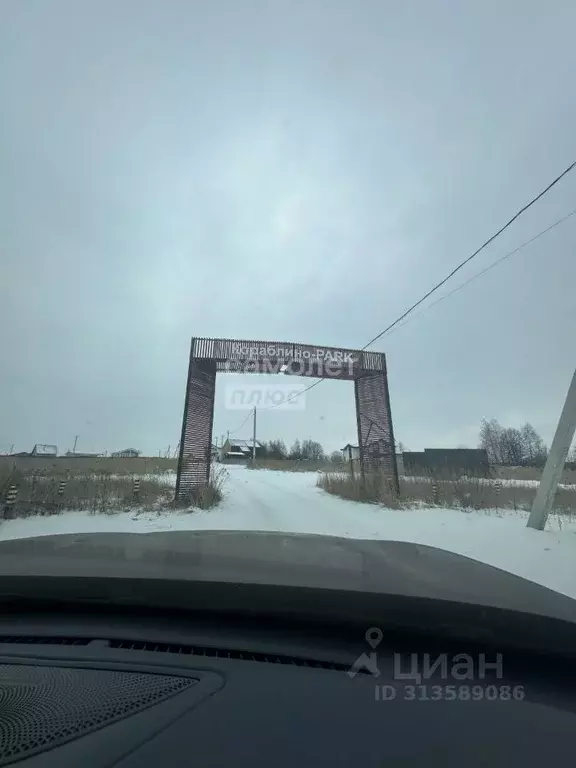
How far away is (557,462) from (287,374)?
8653 mm

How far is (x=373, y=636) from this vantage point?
1.62 m

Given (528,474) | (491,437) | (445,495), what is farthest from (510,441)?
(445,495)

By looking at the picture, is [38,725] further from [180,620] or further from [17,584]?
[17,584]

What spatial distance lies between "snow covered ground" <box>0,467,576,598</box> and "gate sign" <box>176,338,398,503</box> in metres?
2.32

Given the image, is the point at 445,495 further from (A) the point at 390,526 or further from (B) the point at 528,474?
(B) the point at 528,474

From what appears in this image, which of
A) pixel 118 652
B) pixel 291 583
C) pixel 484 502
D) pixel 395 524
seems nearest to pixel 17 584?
pixel 118 652

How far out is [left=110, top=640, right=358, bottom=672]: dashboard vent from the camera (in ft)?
4.80

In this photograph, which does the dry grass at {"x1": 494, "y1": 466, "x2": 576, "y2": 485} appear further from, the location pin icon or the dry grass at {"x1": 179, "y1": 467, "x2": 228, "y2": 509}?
the location pin icon

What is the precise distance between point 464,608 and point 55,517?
32.2 feet

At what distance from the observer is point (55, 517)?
30.3 ft

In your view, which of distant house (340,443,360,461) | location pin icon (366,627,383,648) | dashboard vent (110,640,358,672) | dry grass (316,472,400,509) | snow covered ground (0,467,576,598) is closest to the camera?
dashboard vent (110,640,358,672)

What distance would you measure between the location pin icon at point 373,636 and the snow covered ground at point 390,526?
14.0 ft

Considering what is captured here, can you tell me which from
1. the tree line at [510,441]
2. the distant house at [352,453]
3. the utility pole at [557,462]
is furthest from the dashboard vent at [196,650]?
the tree line at [510,441]

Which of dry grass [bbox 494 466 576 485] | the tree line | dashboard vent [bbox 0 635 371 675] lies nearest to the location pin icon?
dashboard vent [bbox 0 635 371 675]
